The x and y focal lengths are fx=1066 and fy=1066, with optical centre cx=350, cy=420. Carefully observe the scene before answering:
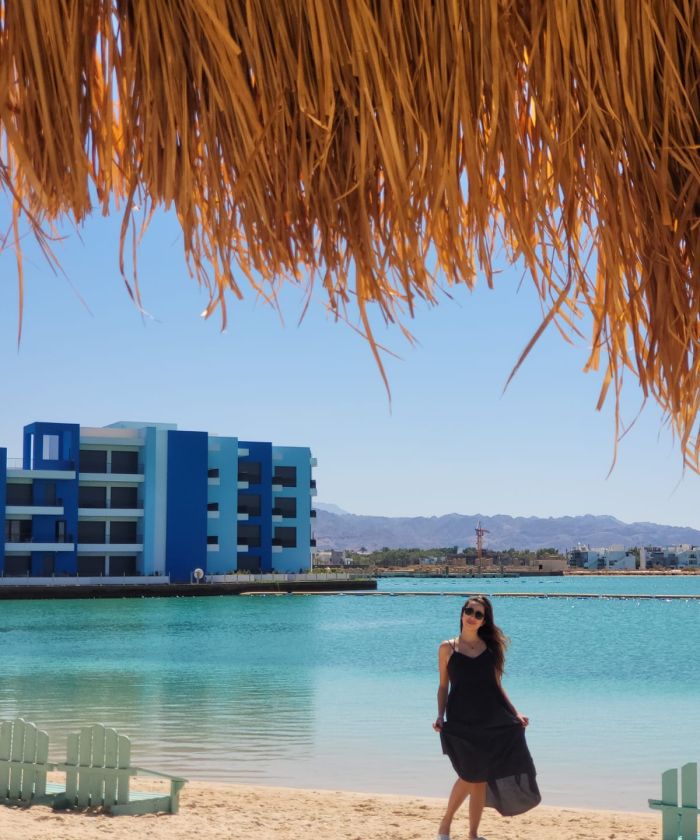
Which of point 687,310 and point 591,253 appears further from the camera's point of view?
point 591,253

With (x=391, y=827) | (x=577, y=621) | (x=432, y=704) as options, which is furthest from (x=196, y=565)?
(x=391, y=827)

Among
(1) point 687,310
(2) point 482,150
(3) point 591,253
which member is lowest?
(1) point 687,310

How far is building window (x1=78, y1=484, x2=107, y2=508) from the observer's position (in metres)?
53.3

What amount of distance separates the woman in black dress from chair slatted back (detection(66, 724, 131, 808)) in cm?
256

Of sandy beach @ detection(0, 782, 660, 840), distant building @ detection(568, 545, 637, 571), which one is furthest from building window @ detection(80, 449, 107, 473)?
distant building @ detection(568, 545, 637, 571)

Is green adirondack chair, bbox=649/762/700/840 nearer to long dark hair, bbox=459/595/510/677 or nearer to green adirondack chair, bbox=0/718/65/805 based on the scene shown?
long dark hair, bbox=459/595/510/677

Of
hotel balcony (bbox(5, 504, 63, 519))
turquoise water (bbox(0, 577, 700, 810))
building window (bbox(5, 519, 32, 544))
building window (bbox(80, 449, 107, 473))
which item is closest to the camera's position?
turquoise water (bbox(0, 577, 700, 810))

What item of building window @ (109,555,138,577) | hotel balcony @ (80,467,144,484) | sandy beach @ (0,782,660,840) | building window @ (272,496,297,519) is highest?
hotel balcony @ (80,467,144,484)

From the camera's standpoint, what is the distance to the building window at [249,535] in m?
58.6

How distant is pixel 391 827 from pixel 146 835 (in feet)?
7.89

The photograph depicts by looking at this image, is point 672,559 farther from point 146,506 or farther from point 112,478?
point 112,478

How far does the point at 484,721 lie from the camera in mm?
4688

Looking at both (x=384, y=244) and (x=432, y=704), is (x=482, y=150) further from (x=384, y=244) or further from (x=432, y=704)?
(x=432, y=704)

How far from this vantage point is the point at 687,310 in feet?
4.51
